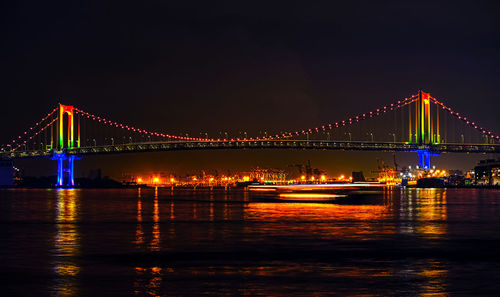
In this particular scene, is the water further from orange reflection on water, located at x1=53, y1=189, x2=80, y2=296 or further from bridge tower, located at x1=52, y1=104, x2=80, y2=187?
bridge tower, located at x1=52, y1=104, x2=80, y2=187

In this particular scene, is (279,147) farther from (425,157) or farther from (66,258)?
(66,258)

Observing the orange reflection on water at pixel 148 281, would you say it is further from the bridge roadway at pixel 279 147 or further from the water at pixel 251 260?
the bridge roadway at pixel 279 147

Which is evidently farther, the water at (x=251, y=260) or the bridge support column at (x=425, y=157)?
the bridge support column at (x=425, y=157)

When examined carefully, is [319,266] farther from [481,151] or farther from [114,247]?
[481,151]

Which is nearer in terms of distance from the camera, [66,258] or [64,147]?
[66,258]

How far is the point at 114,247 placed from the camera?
55.0 feet

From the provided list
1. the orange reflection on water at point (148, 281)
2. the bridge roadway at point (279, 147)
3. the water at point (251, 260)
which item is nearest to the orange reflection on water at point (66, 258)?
the water at point (251, 260)

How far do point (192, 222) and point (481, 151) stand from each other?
79.5 meters

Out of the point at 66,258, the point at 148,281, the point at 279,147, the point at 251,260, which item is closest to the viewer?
the point at 148,281

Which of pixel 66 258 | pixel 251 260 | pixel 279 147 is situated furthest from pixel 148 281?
pixel 279 147

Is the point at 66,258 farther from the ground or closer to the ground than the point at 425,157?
closer to the ground

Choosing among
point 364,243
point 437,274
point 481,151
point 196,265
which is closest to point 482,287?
point 437,274

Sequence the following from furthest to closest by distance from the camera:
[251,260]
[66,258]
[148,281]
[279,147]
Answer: [279,147] → [66,258] → [251,260] → [148,281]

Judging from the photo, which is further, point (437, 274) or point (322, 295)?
point (437, 274)
